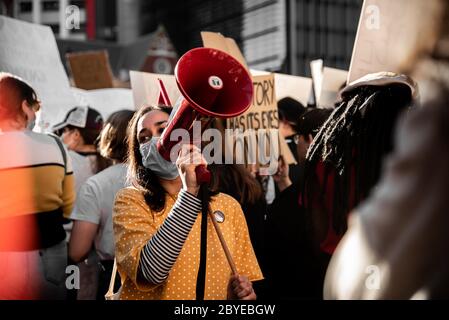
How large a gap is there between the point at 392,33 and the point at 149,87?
2.54m

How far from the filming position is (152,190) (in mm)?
2174

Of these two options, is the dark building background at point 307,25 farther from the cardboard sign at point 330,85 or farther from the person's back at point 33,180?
the person's back at point 33,180

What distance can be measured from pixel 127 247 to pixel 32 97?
51.7 inches

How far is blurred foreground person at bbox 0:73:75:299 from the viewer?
288 cm

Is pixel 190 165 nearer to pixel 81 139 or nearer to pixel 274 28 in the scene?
pixel 81 139

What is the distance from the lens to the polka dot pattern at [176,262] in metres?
2.03

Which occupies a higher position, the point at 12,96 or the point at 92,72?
the point at 12,96

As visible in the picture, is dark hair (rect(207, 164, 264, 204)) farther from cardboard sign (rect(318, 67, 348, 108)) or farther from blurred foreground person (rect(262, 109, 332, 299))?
cardboard sign (rect(318, 67, 348, 108))

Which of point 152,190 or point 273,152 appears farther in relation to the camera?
point 273,152

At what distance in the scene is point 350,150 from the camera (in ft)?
5.83

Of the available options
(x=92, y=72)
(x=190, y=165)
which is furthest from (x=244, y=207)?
(x=92, y=72)

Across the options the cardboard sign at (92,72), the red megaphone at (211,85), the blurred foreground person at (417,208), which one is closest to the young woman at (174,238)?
the red megaphone at (211,85)

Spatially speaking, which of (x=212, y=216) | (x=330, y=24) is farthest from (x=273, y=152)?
(x=330, y=24)

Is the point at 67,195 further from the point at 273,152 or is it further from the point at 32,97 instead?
the point at 273,152
